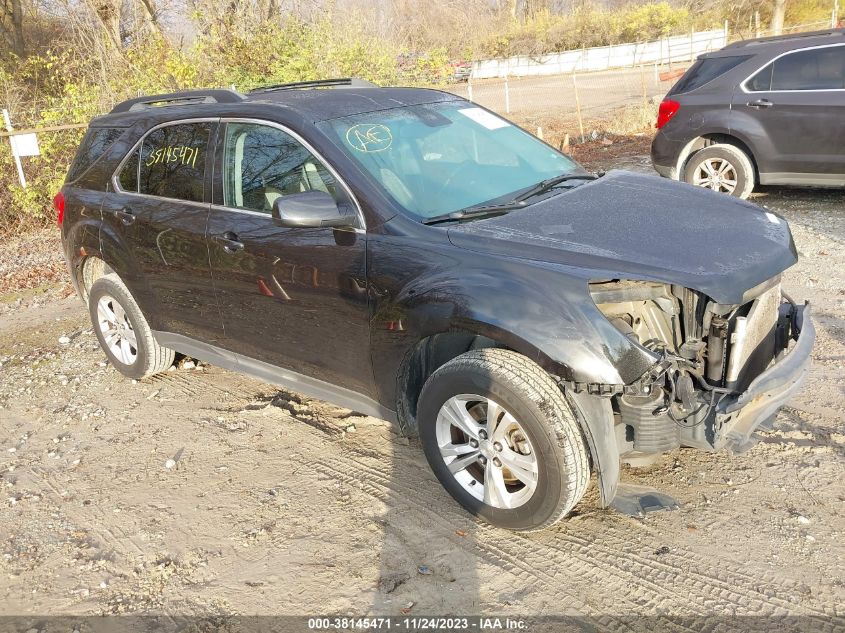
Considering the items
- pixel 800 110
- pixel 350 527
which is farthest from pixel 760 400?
pixel 800 110

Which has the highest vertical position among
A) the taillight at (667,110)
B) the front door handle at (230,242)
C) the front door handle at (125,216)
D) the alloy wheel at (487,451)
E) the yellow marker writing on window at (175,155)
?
the taillight at (667,110)

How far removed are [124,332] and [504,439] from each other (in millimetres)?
3312

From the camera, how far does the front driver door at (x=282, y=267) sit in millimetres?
3572

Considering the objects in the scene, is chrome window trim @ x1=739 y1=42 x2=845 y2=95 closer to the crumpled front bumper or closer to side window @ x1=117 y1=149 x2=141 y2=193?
the crumpled front bumper

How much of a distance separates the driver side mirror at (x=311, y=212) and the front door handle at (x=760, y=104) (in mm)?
6544

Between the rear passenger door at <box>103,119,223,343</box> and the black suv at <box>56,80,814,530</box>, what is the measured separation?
0.06 feet

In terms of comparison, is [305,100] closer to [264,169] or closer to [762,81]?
[264,169]

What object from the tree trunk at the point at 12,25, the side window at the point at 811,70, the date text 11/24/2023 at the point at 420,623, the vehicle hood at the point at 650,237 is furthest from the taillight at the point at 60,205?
the tree trunk at the point at 12,25

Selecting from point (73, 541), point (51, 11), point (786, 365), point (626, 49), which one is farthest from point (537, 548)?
point (626, 49)

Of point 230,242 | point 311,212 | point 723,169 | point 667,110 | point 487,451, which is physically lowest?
point 487,451

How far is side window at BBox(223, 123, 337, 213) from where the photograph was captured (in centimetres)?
375

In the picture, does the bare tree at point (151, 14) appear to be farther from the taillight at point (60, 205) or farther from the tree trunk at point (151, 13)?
the taillight at point (60, 205)

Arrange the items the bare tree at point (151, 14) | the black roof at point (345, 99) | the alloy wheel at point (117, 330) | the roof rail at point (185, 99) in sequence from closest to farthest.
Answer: the black roof at point (345, 99) → the roof rail at point (185, 99) → the alloy wheel at point (117, 330) → the bare tree at point (151, 14)

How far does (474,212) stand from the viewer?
349 centimetres
